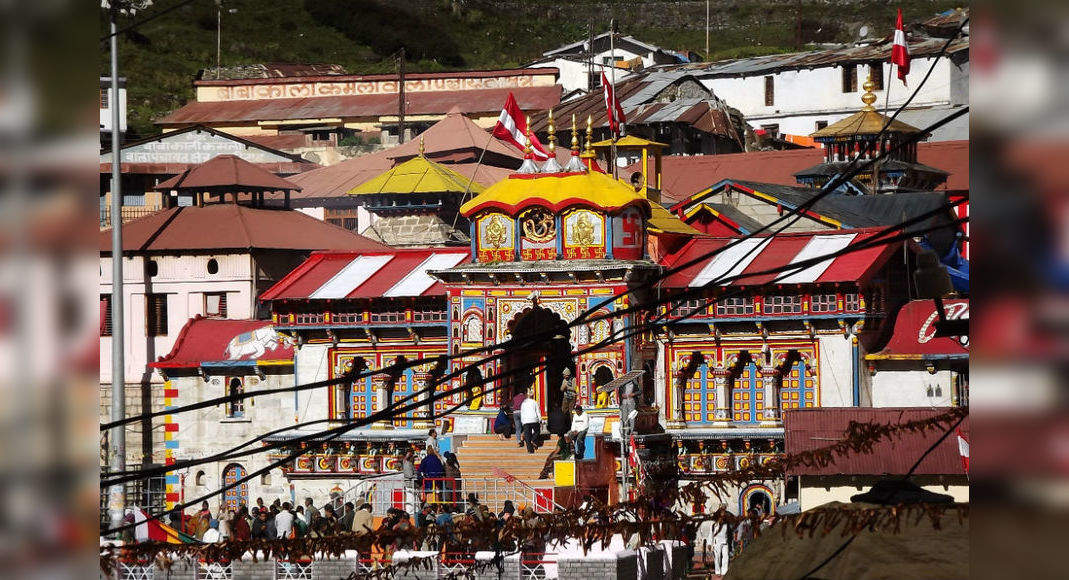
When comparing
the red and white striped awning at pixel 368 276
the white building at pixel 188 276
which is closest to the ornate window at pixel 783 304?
the red and white striped awning at pixel 368 276

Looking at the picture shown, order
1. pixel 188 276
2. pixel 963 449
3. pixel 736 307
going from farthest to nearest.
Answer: pixel 188 276 < pixel 736 307 < pixel 963 449

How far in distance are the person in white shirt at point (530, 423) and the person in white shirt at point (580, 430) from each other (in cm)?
70

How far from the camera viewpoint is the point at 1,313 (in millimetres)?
3123

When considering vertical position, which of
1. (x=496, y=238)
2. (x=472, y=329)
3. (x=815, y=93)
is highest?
(x=815, y=93)

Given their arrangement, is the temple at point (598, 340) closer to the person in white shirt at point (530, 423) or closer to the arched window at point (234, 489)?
the person in white shirt at point (530, 423)

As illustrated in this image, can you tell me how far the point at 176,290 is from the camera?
45781mm

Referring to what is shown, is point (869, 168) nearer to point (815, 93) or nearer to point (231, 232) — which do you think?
point (231, 232)

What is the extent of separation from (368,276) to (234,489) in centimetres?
564

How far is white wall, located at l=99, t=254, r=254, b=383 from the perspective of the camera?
147ft

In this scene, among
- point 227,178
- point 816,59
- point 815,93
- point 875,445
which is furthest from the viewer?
point 816,59

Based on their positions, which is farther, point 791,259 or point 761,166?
point 761,166

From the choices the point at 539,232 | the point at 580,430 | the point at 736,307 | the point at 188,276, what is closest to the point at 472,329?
the point at 539,232

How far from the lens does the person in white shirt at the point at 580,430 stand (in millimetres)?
32125

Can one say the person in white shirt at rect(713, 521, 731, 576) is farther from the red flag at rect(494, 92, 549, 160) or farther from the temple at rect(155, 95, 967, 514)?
the red flag at rect(494, 92, 549, 160)
